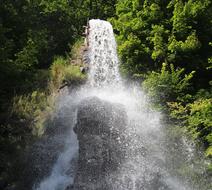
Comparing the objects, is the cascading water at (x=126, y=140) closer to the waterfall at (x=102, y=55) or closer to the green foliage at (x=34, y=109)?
the waterfall at (x=102, y=55)

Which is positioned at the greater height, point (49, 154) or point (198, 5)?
point (198, 5)

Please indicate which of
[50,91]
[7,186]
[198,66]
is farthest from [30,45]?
[198,66]

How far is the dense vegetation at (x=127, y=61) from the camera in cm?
1212

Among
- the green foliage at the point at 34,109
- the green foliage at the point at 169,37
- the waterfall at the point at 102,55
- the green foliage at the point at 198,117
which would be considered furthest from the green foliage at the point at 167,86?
the green foliage at the point at 34,109

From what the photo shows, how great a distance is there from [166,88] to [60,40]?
6.38 metres

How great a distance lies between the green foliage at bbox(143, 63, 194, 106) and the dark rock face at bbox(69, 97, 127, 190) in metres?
1.32

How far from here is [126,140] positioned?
41.9 feet

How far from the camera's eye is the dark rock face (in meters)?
11.3

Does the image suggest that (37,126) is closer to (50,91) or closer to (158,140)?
(50,91)

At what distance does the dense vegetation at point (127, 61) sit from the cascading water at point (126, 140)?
68 cm

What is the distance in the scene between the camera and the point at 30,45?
13.0m

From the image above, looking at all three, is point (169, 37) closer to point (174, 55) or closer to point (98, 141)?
point (174, 55)

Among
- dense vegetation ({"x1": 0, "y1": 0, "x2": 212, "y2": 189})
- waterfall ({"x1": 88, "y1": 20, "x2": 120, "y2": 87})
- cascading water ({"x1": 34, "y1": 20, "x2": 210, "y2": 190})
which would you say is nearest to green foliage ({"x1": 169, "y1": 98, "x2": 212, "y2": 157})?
dense vegetation ({"x1": 0, "y1": 0, "x2": 212, "y2": 189})

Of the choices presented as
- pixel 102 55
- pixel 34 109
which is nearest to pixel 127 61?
pixel 102 55
